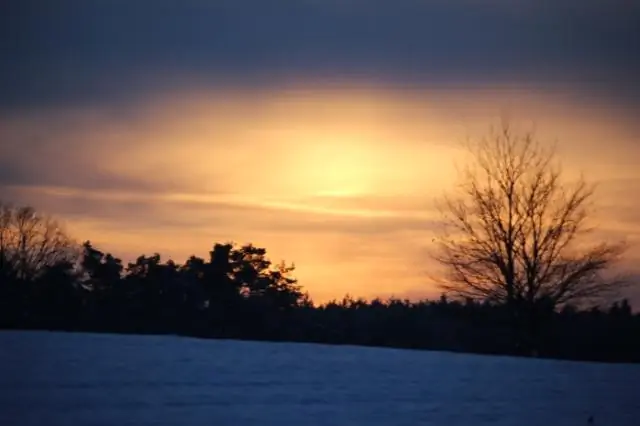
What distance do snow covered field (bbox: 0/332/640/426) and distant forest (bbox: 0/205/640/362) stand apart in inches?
214

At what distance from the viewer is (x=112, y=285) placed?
32375mm

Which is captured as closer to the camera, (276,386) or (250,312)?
(276,386)

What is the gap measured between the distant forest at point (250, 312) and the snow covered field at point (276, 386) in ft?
17.8

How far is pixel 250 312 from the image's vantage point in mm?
32562

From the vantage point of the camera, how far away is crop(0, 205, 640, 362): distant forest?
22.1 meters

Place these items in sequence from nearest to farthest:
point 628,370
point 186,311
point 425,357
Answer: point 425,357
point 628,370
point 186,311

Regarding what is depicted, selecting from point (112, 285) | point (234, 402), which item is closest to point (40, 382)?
point (234, 402)

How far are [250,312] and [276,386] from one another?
21.4 metres

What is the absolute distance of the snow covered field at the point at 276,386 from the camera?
971 centimetres

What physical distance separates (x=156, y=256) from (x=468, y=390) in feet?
82.6

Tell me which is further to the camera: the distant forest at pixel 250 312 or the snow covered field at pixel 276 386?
the distant forest at pixel 250 312

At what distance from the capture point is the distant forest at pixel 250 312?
22.1 meters

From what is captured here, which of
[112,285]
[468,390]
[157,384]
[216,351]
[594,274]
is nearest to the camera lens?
[157,384]

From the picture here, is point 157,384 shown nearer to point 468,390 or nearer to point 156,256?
point 468,390
